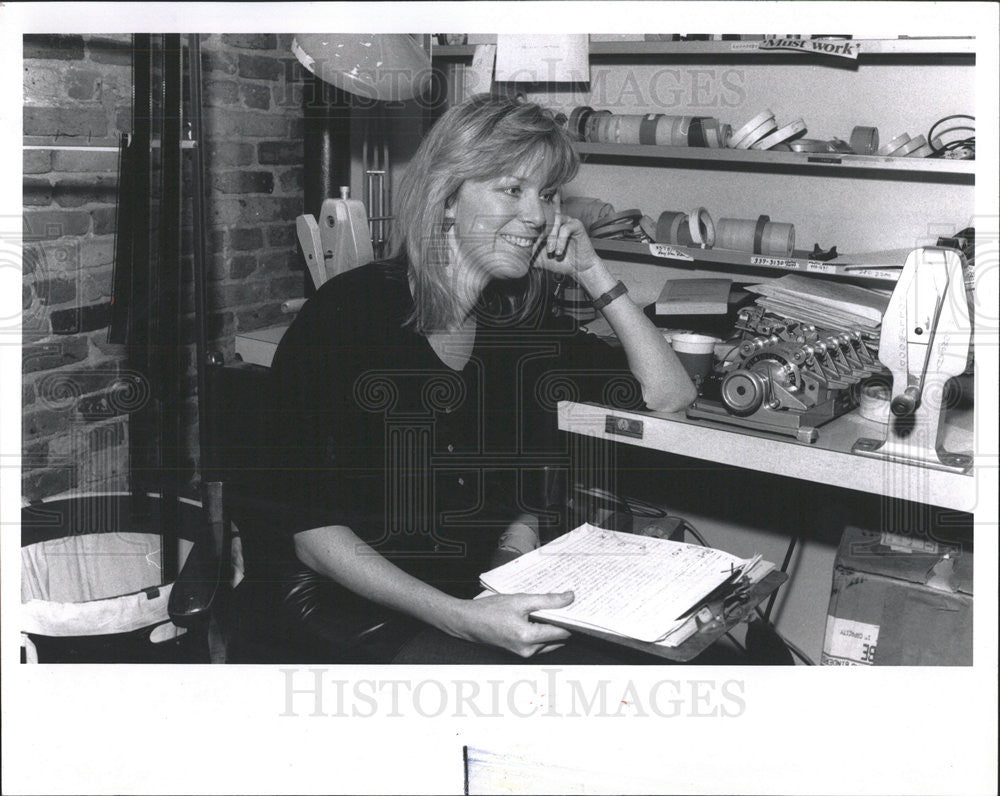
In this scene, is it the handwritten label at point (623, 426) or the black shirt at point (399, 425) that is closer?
the black shirt at point (399, 425)

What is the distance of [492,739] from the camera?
132cm

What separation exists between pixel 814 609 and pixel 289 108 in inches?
85.0

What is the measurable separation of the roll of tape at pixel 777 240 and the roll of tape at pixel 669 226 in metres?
0.22

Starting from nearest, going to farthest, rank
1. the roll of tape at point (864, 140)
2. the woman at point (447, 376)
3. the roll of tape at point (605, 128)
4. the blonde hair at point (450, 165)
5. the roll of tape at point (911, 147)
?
the woman at point (447, 376) < the blonde hair at point (450, 165) < the roll of tape at point (911, 147) < the roll of tape at point (864, 140) < the roll of tape at point (605, 128)

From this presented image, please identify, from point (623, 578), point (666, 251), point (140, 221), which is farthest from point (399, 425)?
point (666, 251)

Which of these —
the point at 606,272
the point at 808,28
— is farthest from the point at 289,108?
the point at 808,28

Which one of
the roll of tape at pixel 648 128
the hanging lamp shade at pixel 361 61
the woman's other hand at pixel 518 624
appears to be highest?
the hanging lamp shade at pixel 361 61

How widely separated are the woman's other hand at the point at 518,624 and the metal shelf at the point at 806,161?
1.28 meters

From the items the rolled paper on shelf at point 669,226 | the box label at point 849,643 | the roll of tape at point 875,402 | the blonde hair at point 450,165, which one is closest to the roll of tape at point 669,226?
the rolled paper on shelf at point 669,226

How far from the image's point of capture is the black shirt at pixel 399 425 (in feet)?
5.23

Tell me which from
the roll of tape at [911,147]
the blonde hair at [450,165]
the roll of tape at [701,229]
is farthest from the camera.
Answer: the roll of tape at [701,229]

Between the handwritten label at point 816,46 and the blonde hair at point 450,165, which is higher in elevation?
the handwritten label at point 816,46

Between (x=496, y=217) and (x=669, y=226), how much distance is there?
71 centimetres

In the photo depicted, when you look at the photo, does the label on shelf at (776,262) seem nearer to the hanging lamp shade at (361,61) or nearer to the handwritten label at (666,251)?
the handwritten label at (666,251)
